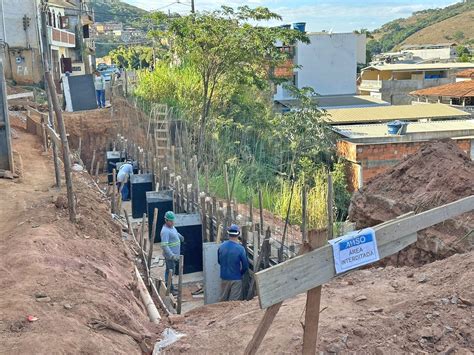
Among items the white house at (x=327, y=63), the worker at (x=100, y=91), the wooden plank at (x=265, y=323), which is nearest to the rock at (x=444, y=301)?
the wooden plank at (x=265, y=323)

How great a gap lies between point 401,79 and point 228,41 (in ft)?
75.5

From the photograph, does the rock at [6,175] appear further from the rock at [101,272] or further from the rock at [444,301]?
the rock at [444,301]

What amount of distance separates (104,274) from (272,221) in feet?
20.9

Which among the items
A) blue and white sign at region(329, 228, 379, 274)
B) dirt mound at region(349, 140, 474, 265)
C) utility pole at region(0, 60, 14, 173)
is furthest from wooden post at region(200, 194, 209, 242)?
blue and white sign at region(329, 228, 379, 274)

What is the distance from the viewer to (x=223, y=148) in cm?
1656

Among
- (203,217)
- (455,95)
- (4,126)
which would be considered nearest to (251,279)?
(203,217)

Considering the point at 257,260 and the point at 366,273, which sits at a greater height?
the point at 366,273

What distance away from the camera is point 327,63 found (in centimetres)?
2916

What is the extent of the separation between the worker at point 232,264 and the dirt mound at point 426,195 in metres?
1.73

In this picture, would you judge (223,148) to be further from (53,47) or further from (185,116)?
(53,47)

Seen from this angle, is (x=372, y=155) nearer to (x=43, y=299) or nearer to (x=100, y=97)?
(x=43, y=299)

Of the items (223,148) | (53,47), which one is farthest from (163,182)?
(53,47)

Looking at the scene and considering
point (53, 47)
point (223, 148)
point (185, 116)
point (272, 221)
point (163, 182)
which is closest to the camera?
point (272, 221)

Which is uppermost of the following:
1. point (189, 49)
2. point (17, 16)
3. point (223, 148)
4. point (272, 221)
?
point (17, 16)
